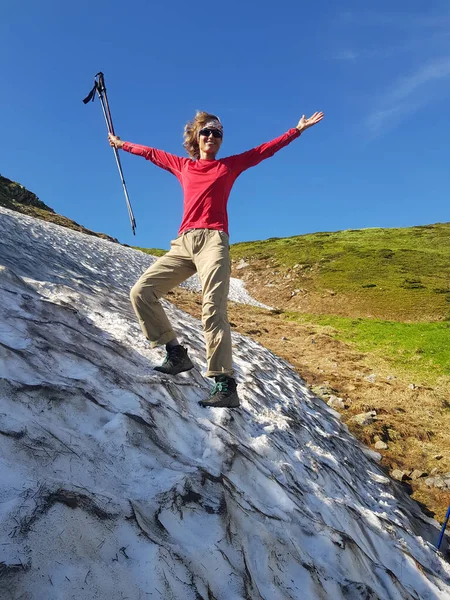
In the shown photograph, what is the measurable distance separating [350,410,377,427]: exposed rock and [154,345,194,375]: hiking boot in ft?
21.3

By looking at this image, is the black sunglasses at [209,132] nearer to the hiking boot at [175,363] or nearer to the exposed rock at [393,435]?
the hiking boot at [175,363]

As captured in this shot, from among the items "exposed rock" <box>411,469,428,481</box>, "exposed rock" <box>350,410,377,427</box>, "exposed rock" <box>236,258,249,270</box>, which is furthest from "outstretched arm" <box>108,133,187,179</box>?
"exposed rock" <box>236,258,249,270</box>

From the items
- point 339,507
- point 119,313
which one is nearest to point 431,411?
point 339,507

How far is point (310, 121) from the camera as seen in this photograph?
6816 mm

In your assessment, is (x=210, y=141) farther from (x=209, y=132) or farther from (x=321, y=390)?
(x=321, y=390)

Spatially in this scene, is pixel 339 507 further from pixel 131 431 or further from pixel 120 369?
pixel 120 369

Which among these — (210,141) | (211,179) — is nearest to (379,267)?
(210,141)

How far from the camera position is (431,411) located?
12.9m

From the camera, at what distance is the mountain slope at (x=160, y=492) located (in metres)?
2.83

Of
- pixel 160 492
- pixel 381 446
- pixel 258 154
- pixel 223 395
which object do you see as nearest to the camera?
pixel 160 492

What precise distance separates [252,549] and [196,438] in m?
1.72

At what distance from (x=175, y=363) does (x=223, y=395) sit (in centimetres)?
99

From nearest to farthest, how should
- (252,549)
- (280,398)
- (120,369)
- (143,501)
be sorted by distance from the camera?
1. (143,501)
2. (252,549)
3. (120,369)
4. (280,398)

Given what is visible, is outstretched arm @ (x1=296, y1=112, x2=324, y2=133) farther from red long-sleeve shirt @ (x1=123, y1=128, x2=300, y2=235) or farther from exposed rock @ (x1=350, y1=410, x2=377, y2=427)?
Result: exposed rock @ (x1=350, y1=410, x2=377, y2=427)
